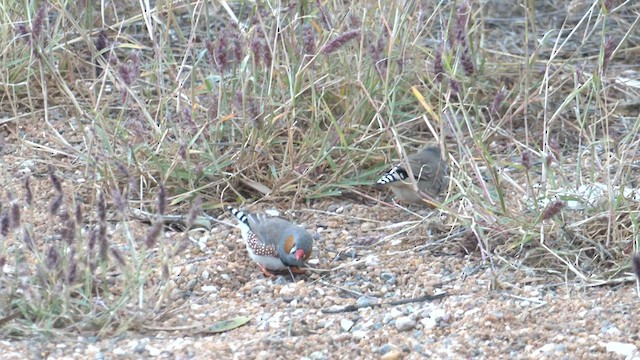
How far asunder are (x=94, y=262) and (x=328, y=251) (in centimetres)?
141

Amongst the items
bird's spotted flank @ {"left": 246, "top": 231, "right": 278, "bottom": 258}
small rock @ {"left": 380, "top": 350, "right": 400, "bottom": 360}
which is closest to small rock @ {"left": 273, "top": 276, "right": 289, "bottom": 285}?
bird's spotted flank @ {"left": 246, "top": 231, "right": 278, "bottom": 258}

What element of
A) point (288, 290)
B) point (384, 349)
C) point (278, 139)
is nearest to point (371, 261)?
point (288, 290)

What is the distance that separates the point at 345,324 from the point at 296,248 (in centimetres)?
56

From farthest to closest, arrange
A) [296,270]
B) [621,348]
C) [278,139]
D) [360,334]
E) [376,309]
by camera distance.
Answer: [278,139] < [296,270] < [376,309] < [360,334] < [621,348]

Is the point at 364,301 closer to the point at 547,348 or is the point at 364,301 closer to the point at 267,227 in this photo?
the point at 267,227

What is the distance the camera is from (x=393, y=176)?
5.82m

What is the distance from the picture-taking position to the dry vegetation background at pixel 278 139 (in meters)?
4.72

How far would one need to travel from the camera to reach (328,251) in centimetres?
557

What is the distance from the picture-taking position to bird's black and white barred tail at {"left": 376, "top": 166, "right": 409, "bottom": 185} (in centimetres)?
582

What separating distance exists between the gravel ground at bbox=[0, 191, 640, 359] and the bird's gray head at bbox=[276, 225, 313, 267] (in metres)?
0.10

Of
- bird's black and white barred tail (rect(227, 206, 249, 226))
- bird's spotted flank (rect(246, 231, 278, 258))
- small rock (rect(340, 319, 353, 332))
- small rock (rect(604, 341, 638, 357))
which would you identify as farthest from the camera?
bird's black and white barred tail (rect(227, 206, 249, 226))

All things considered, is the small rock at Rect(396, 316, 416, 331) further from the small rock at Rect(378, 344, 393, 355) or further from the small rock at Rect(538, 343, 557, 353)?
the small rock at Rect(538, 343, 557, 353)

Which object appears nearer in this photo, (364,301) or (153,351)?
(153,351)

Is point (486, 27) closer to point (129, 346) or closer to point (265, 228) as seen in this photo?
point (265, 228)
